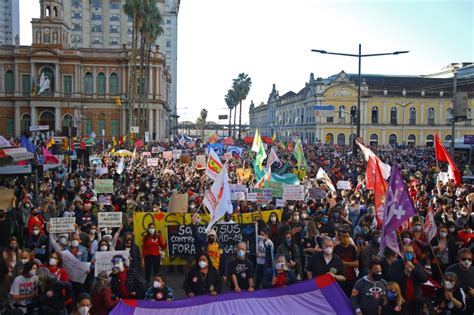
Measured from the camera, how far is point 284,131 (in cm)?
10244

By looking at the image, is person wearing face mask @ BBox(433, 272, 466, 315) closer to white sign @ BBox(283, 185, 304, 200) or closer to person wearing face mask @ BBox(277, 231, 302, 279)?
person wearing face mask @ BBox(277, 231, 302, 279)

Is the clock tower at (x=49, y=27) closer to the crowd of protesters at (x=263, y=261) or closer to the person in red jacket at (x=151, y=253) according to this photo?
the crowd of protesters at (x=263, y=261)

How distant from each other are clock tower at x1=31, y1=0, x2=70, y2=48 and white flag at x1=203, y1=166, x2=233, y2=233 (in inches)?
2527

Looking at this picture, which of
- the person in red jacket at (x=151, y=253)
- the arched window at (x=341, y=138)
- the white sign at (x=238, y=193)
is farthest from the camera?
the arched window at (x=341, y=138)

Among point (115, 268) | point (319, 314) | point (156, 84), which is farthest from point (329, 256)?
point (156, 84)

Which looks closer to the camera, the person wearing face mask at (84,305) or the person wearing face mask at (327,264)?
the person wearing face mask at (84,305)

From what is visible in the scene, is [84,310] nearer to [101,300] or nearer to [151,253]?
[101,300]

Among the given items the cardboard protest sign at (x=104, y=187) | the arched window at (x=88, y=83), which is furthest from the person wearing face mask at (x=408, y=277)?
the arched window at (x=88, y=83)

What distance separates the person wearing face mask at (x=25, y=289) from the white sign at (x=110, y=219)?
3.70 meters

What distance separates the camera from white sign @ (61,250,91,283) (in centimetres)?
944

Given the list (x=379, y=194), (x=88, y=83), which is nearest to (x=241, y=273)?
(x=379, y=194)

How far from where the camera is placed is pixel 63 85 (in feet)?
225

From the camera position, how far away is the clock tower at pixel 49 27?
70.4 m

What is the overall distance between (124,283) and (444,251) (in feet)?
19.7
